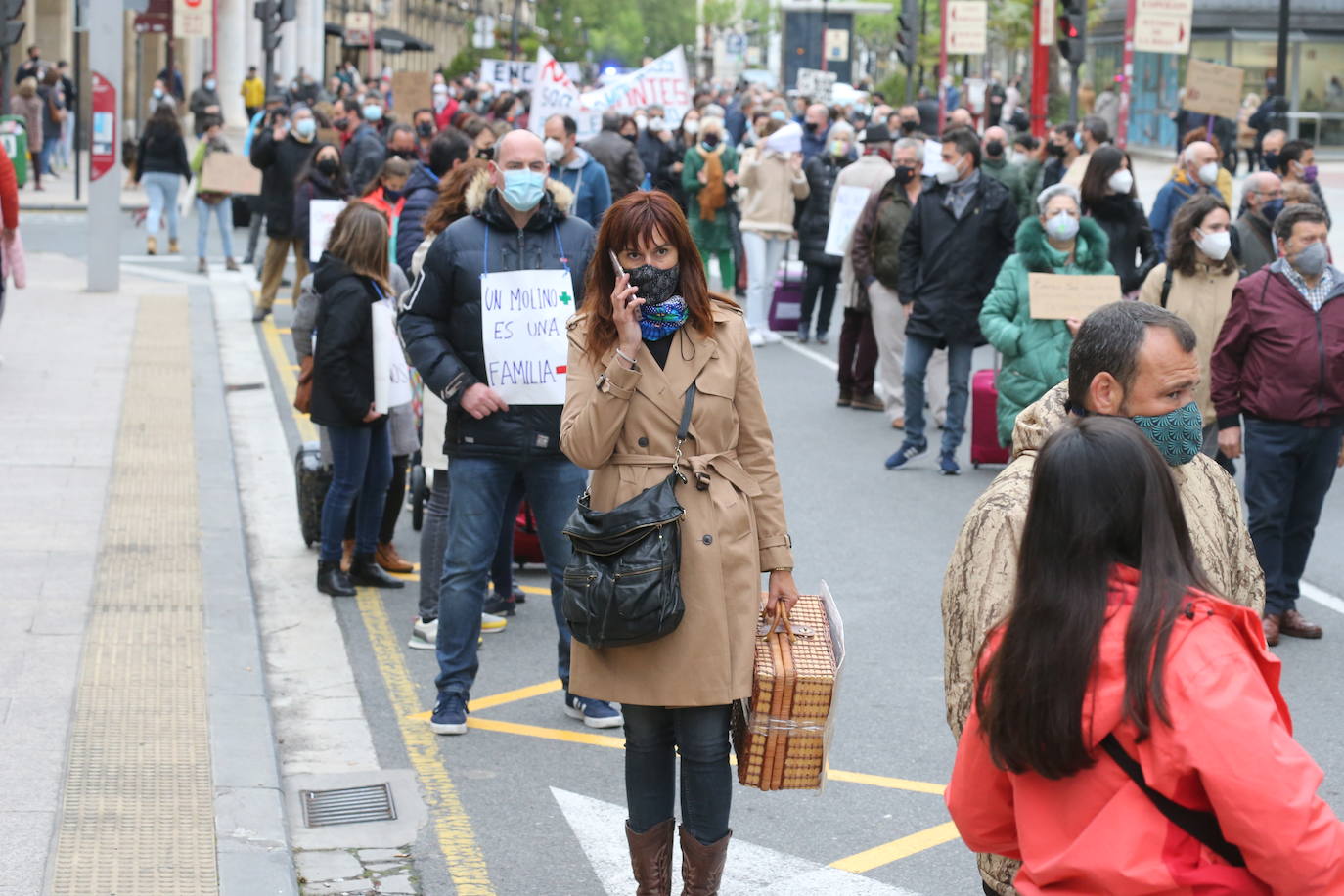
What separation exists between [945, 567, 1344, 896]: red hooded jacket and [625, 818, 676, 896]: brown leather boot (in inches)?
72.6

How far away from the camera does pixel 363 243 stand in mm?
7566

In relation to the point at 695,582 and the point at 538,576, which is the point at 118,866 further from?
the point at 538,576

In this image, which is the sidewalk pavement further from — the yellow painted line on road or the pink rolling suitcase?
the pink rolling suitcase

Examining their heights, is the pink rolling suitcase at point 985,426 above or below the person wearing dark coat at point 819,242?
below

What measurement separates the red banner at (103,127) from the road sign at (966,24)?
659 inches

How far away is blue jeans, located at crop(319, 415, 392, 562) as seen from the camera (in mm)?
7836

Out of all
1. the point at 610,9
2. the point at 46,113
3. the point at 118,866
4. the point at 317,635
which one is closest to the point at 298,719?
the point at 317,635

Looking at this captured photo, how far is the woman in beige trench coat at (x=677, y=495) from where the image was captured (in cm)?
432

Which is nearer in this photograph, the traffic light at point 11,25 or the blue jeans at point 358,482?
the blue jeans at point 358,482

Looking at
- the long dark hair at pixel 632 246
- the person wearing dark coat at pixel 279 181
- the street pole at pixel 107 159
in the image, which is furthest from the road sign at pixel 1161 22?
the long dark hair at pixel 632 246

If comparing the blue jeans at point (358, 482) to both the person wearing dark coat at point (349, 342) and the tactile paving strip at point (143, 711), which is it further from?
the tactile paving strip at point (143, 711)

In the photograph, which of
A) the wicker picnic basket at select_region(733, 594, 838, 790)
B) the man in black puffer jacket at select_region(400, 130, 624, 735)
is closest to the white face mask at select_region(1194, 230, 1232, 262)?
the man in black puffer jacket at select_region(400, 130, 624, 735)

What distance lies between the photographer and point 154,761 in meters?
5.75

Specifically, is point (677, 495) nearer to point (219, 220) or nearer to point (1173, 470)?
point (1173, 470)
